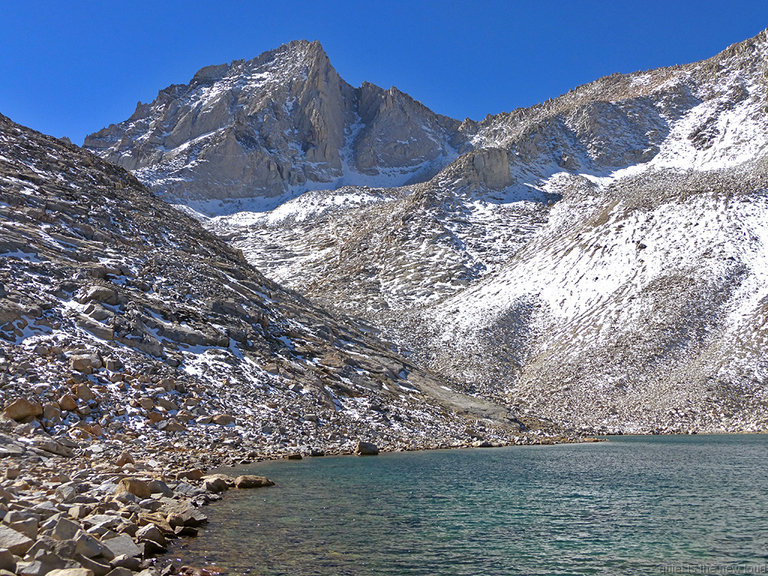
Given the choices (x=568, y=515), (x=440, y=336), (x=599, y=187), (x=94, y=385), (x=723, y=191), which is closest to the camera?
(x=568, y=515)

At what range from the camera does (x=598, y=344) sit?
72000 mm

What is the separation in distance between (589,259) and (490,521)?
7690 cm

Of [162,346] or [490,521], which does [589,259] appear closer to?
[162,346]

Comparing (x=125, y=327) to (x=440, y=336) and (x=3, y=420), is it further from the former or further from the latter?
(x=440, y=336)

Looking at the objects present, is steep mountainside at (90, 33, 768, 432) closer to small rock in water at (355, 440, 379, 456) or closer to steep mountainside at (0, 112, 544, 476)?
steep mountainside at (0, 112, 544, 476)

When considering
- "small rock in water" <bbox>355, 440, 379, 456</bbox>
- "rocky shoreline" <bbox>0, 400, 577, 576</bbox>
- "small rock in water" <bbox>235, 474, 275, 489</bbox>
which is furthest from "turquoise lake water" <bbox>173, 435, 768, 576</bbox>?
"small rock in water" <bbox>355, 440, 379, 456</bbox>

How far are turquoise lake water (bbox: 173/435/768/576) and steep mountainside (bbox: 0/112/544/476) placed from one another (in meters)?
5.95

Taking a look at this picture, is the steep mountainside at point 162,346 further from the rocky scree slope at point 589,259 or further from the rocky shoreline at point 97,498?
the rocky scree slope at point 589,259

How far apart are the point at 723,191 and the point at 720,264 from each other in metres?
18.4

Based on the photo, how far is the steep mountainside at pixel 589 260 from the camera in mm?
64062

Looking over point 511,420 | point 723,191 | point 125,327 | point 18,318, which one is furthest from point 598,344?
point 18,318

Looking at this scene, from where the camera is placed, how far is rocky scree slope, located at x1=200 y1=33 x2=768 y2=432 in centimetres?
6406

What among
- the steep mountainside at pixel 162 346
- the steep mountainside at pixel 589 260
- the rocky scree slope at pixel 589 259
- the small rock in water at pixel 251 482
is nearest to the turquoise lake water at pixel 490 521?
the small rock in water at pixel 251 482

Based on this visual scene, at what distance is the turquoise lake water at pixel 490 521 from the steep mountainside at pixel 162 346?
5951 millimetres
